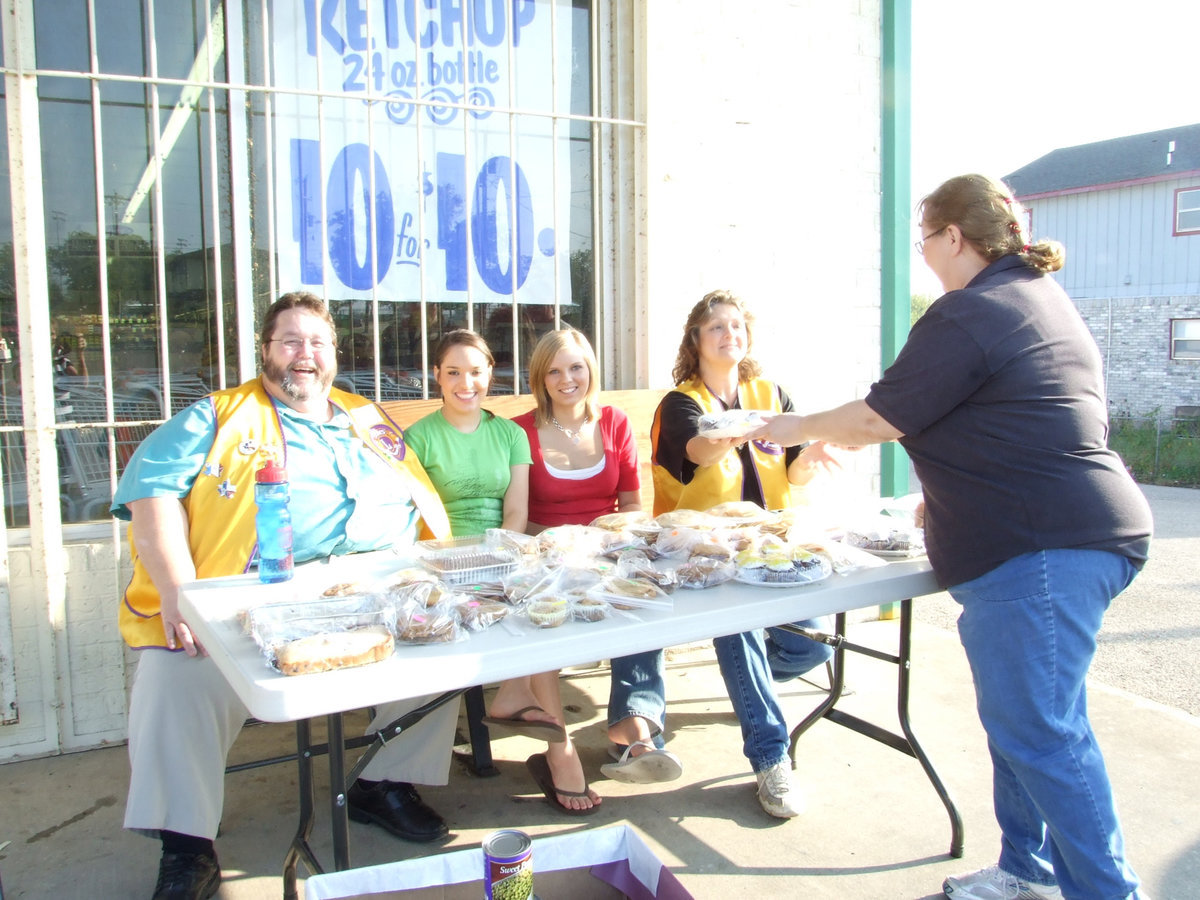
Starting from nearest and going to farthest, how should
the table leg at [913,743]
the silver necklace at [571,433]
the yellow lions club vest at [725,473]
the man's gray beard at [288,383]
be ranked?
the table leg at [913,743]
the man's gray beard at [288,383]
the yellow lions club vest at [725,473]
the silver necklace at [571,433]

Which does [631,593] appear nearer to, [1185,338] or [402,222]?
[402,222]

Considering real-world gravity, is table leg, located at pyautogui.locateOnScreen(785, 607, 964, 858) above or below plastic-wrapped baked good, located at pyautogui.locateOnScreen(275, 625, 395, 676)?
below

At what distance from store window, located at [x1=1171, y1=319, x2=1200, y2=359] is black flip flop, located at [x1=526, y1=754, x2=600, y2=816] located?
17.7 m

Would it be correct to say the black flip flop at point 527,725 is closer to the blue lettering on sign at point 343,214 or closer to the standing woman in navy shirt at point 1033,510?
the standing woman in navy shirt at point 1033,510

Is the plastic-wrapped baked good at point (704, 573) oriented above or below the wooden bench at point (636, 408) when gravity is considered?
below

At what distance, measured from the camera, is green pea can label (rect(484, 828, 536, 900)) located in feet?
3.91

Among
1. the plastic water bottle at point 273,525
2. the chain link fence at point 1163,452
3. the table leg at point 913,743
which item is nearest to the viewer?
the plastic water bottle at point 273,525

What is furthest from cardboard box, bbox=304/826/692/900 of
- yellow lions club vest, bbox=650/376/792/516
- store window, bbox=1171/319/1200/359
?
store window, bbox=1171/319/1200/359

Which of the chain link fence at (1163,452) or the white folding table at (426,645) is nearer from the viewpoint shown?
the white folding table at (426,645)

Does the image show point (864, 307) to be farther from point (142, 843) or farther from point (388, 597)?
point (142, 843)

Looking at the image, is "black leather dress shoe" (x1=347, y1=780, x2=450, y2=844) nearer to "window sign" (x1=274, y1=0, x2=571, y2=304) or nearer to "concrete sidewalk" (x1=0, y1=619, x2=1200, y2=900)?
"concrete sidewalk" (x1=0, y1=619, x2=1200, y2=900)

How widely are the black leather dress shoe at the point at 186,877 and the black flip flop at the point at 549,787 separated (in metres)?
0.97

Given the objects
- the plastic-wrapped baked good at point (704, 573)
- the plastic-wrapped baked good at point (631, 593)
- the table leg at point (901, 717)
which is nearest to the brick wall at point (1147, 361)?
the table leg at point (901, 717)

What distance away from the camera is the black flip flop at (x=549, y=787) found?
2770 millimetres
